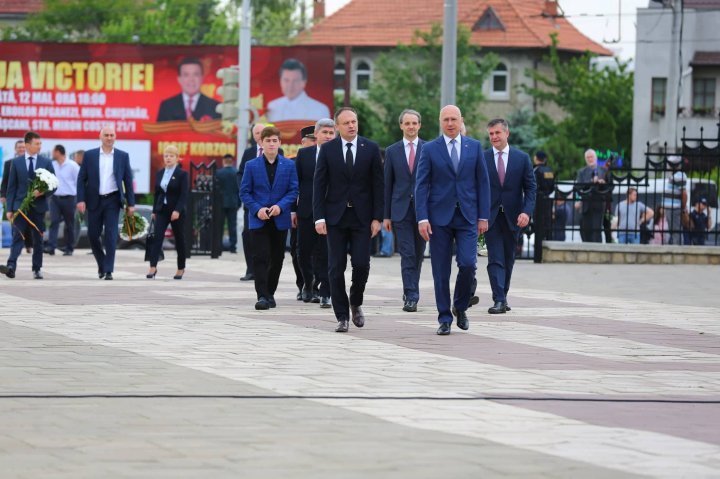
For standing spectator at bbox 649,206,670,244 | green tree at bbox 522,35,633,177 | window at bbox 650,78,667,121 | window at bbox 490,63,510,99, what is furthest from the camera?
window at bbox 490,63,510,99

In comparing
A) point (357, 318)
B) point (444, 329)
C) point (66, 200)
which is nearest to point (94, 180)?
point (357, 318)

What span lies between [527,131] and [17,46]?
37.7m

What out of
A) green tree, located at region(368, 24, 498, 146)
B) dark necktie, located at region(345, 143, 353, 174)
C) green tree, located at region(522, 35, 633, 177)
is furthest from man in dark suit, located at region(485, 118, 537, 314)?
green tree, located at region(368, 24, 498, 146)

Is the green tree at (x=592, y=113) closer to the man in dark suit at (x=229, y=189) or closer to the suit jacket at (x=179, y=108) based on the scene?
the suit jacket at (x=179, y=108)

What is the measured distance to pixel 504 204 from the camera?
49.9 ft

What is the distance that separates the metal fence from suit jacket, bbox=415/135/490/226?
12.6m

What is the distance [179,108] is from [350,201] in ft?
118

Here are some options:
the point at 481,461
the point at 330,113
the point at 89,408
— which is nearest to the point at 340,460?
the point at 481,461

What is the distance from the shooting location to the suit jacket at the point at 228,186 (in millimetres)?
28203

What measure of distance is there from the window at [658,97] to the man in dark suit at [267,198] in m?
53.3

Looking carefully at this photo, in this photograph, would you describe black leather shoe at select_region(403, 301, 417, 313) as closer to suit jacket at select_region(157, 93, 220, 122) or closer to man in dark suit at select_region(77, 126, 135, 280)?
man in dark suit at select_region(77, 126, 135, 280)

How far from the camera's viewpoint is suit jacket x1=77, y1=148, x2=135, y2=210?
772 inches

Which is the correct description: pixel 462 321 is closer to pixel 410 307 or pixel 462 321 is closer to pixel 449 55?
pixel 410 307

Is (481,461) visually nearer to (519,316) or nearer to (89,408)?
(89,408)
